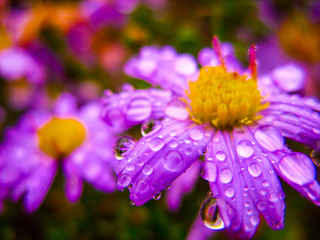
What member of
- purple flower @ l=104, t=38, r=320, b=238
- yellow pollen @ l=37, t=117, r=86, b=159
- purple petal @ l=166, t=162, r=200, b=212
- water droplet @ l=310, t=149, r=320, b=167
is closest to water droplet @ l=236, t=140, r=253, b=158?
purple flower @ l=104, t=38, r=320, b=238

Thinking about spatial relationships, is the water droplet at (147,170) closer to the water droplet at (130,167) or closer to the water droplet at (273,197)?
the water droplet at (130,167)

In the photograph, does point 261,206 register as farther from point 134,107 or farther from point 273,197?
point 134,107

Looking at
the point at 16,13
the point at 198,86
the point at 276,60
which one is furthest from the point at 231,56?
the point at 16,13

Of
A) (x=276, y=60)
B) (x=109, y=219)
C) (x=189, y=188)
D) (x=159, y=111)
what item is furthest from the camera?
(x=276, y=60)

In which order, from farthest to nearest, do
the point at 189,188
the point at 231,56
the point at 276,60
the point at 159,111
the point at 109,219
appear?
the point at 276,60 → the point at 109,219 → the point at 231,56 → the point at 189,188 → the point at 159,111

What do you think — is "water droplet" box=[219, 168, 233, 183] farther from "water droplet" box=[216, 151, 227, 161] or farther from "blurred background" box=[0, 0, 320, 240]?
"blurred background" box=[0, 0, 320, 240]

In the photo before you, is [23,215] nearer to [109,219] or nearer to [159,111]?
[109,219]

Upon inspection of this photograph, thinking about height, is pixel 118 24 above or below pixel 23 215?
above
